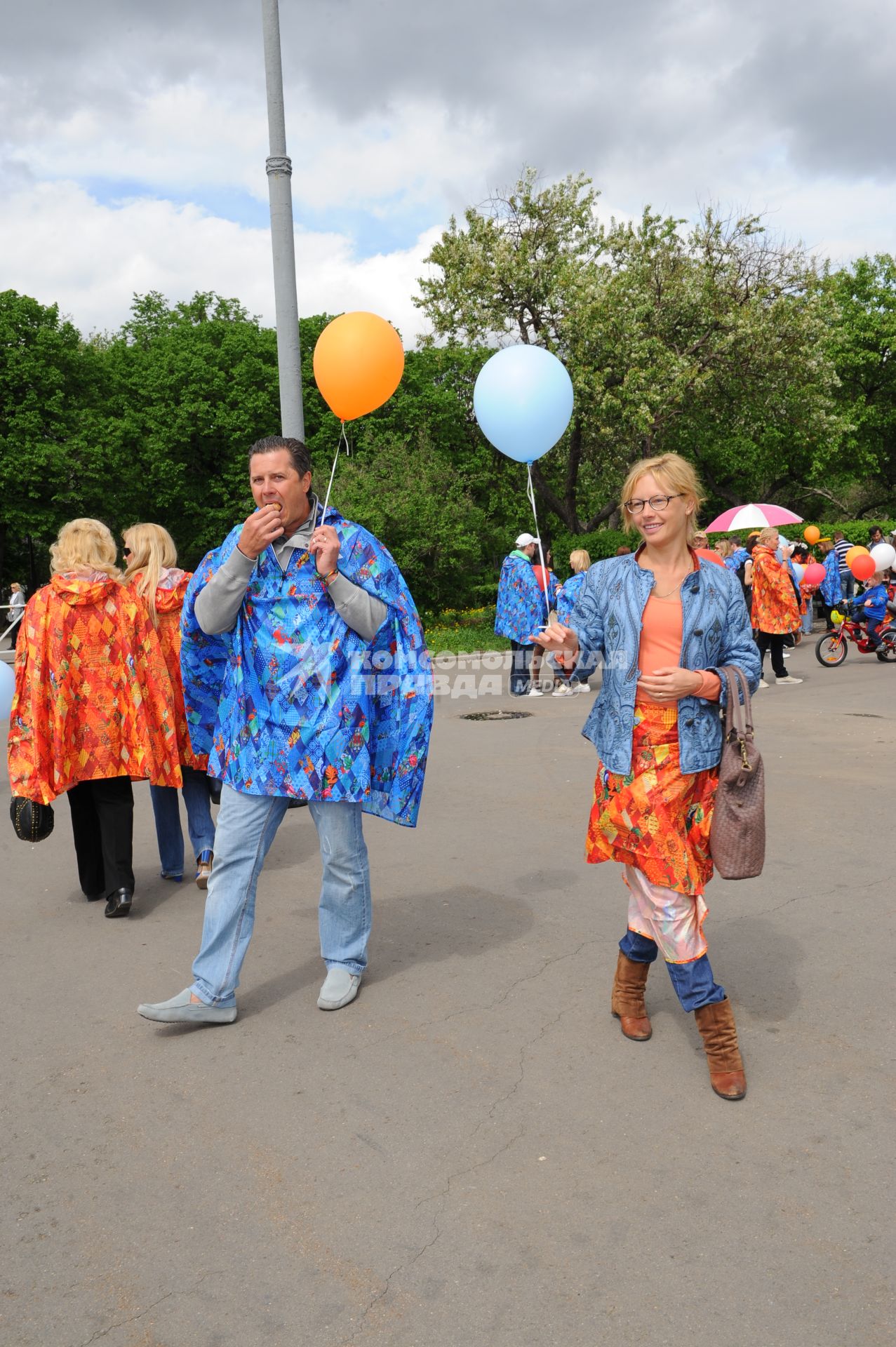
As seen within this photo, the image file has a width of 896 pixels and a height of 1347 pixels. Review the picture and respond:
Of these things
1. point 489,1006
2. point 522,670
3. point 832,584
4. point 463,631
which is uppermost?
point 489,1006

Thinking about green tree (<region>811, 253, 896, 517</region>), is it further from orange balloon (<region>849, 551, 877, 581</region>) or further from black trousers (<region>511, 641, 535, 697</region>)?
black trousers (<region>511, 641, 535, 697</region>)

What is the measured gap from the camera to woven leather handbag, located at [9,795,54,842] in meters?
5.04

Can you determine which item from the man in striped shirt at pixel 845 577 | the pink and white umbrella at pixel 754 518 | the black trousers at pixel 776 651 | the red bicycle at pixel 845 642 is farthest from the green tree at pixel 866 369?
the black trousers at pixel 776 651

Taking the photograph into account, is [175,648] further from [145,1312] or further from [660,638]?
[145,1312]

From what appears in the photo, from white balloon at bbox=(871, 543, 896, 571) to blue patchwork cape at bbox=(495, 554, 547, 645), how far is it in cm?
534

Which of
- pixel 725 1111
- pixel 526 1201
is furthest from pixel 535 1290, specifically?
pixel 725 1111

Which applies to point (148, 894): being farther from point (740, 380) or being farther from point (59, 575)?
point (740, 380)

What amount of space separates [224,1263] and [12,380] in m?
34.9

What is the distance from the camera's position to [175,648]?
5613 millimetres

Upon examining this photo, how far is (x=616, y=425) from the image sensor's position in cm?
2153

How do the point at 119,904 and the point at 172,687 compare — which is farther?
the point at 172,687

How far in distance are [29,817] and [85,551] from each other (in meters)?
1.24

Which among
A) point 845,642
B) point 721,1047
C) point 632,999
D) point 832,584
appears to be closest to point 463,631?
point 832,584

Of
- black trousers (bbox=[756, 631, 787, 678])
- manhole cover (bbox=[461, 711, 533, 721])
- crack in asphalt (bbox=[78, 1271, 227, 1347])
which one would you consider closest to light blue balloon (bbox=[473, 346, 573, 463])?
crack in asphalt (bbox=[78, 1271, 227, 1347])
